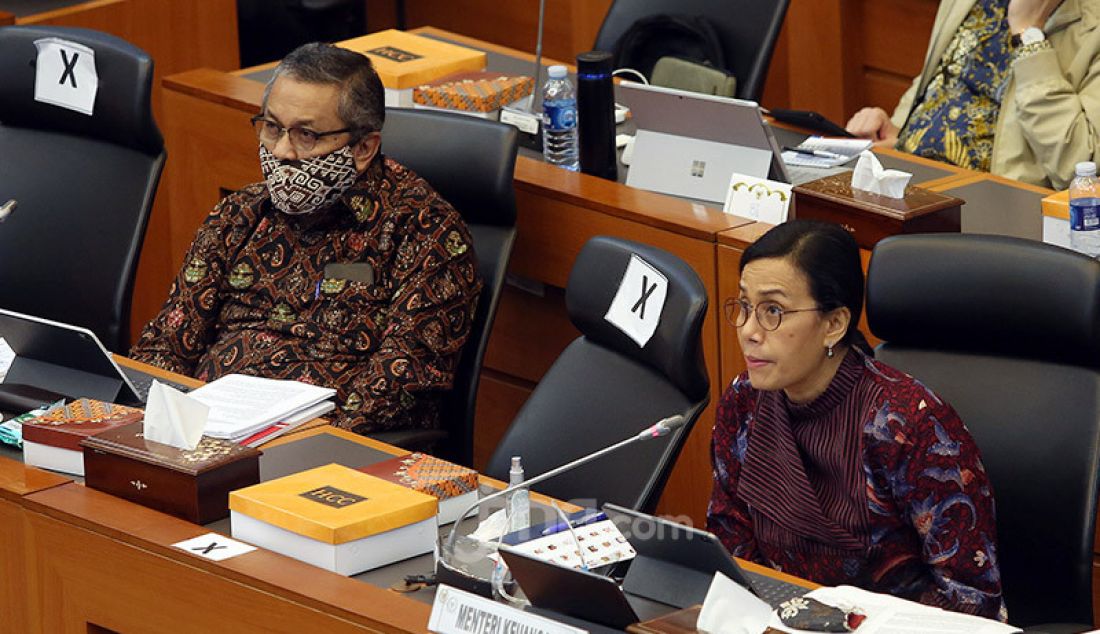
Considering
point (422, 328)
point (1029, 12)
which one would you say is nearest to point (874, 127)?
point (1029, 12)

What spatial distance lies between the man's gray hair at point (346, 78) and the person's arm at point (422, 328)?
0.24 meters

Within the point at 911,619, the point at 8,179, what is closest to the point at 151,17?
the point at 8,179

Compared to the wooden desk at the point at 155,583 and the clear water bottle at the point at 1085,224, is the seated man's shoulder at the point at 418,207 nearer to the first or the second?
the wooden desk at the point at 155,583

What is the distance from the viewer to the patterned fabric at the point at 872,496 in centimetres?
242

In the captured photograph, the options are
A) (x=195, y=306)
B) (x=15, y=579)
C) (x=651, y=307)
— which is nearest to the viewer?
(x=15, y=579)

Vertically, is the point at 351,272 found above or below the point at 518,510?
above

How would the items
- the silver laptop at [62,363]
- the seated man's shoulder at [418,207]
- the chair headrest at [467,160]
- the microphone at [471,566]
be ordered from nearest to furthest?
the microphone at [471,566] → the silver laptop at [62,363] → the seated man's shoulder at [418,207] → the chair headrest at [467,160]

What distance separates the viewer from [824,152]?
12.4 ft

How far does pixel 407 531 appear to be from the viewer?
2.35 metres

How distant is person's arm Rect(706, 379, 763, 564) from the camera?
2.65m

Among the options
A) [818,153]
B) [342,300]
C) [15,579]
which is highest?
[818,153]

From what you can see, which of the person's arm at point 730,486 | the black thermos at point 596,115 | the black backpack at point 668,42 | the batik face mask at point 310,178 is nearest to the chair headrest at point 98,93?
the batik face mask at point 310,178

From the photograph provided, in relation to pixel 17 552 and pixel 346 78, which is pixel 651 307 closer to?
pixel 346 78

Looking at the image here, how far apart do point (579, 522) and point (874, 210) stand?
42.9 inches
